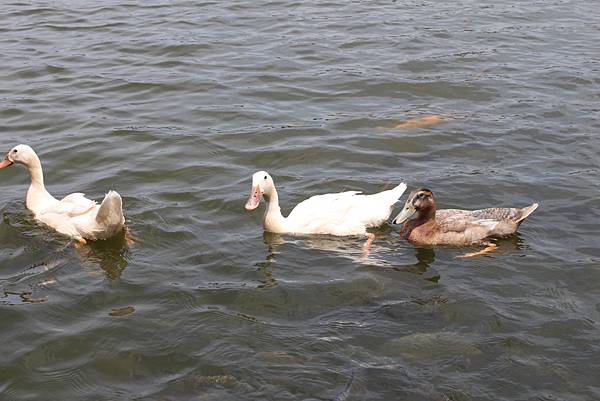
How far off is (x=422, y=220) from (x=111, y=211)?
3.44m

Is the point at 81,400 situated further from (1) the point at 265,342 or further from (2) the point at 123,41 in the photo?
(2) the point at 123,41

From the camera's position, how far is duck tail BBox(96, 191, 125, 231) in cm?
912

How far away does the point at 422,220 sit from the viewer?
9766 mm

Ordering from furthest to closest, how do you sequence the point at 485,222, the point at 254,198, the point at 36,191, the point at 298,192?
the point at 298,192
the point at 36,191
the point at 254,198
the point at 485,222

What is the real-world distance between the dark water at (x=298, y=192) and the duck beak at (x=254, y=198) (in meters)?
0.43

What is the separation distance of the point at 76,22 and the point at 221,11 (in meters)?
3.28

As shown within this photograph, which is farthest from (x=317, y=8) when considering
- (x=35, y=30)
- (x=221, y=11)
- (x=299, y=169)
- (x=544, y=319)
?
(x=544, y=319)

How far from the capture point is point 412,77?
15.1 metres

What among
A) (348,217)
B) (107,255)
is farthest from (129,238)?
(348,217)

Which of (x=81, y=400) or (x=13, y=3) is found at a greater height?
(x=13, y=3)

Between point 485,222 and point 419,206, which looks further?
point 419,206

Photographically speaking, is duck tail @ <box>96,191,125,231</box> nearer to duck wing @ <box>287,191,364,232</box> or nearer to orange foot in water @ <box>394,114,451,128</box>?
duck wing @ <box>287,191,364,232</box>

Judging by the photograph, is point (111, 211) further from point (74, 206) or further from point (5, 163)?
point (5, 163)

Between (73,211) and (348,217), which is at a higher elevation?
(73,211)
